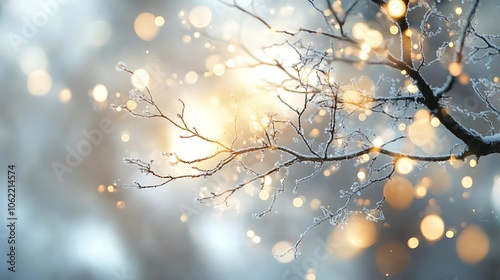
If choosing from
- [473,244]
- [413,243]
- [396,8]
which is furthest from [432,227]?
[396,8]

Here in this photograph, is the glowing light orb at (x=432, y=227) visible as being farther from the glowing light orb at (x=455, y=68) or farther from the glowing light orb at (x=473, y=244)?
the glowing light orb at (x=455, y=68)

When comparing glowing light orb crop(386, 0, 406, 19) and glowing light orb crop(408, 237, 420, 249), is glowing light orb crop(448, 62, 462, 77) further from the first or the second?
glowing light orb crop(408, 237, 420, 249)

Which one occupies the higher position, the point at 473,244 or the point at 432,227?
the point at 432,227

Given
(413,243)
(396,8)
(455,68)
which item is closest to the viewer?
(455,68)

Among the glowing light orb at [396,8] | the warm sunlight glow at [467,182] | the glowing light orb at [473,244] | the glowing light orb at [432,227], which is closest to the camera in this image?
the glowing light orb at [396,8]

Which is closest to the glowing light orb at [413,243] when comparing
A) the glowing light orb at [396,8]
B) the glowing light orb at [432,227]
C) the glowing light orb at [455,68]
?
the glowing light orb at [432,227]

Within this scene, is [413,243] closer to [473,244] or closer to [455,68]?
[473,244]

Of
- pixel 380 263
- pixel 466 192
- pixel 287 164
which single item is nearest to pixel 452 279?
pixel 380 263

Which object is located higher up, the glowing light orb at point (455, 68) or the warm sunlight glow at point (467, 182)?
the warm sunlight glow at point (467, 182)
